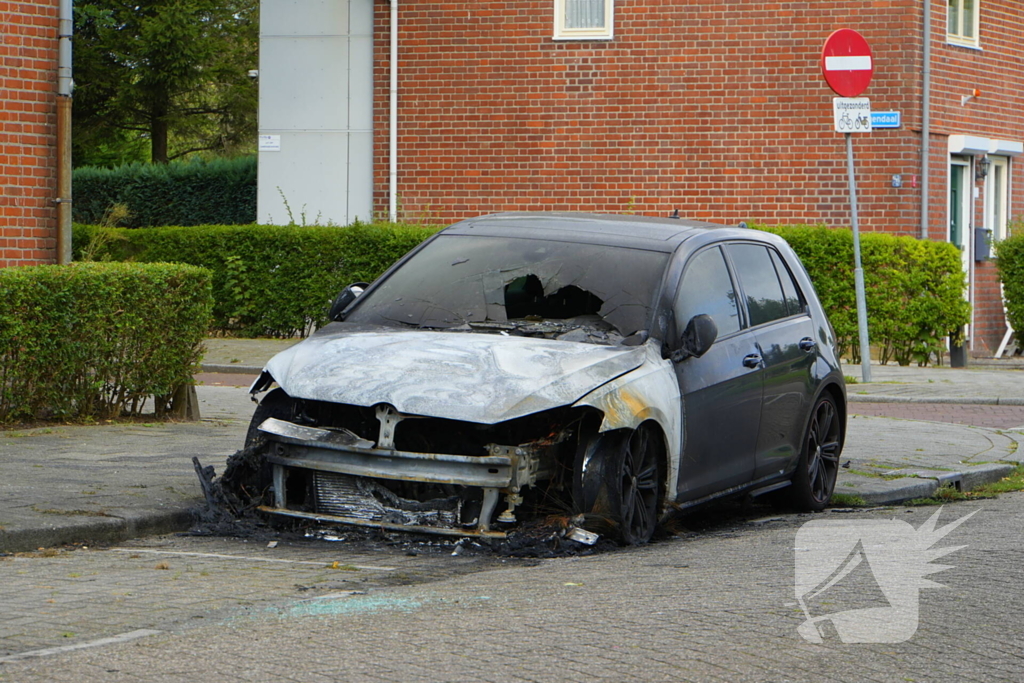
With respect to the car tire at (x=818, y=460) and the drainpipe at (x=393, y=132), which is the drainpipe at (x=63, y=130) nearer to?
the car tire at (x=818, y=460)

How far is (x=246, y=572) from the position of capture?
6.24 m

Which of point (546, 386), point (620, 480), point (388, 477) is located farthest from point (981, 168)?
point (388, 477)

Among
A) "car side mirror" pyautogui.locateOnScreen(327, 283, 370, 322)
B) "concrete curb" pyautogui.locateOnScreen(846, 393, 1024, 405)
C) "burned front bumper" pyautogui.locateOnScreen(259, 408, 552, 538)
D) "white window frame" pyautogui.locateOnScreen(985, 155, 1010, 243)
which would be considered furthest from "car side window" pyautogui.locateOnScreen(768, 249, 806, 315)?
"white window frame" pyautogui.locateOnScreen(985, 155, 1010, 243)

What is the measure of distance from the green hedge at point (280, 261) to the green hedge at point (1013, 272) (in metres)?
8.24

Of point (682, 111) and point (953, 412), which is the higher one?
point (682, 111)

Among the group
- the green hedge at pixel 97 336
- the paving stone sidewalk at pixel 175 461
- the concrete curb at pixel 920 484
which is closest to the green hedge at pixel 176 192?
the paving stone sidewalk at pixel 175 461

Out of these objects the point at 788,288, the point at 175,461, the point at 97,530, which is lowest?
the point at 97,530

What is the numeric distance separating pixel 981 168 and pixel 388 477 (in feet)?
60.0

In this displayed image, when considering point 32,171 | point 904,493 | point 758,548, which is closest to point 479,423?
point 758,548

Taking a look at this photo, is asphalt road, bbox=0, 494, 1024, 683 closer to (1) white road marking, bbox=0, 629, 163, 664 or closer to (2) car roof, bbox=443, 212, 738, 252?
(1) white road marking, bbox=0, 629, 163, 664

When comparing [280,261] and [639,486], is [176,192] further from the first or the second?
[639,486]

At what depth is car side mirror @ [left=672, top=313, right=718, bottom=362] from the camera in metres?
7.12

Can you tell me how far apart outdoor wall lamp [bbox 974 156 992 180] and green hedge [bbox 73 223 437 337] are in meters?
8.51

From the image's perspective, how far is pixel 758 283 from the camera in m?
8.30
